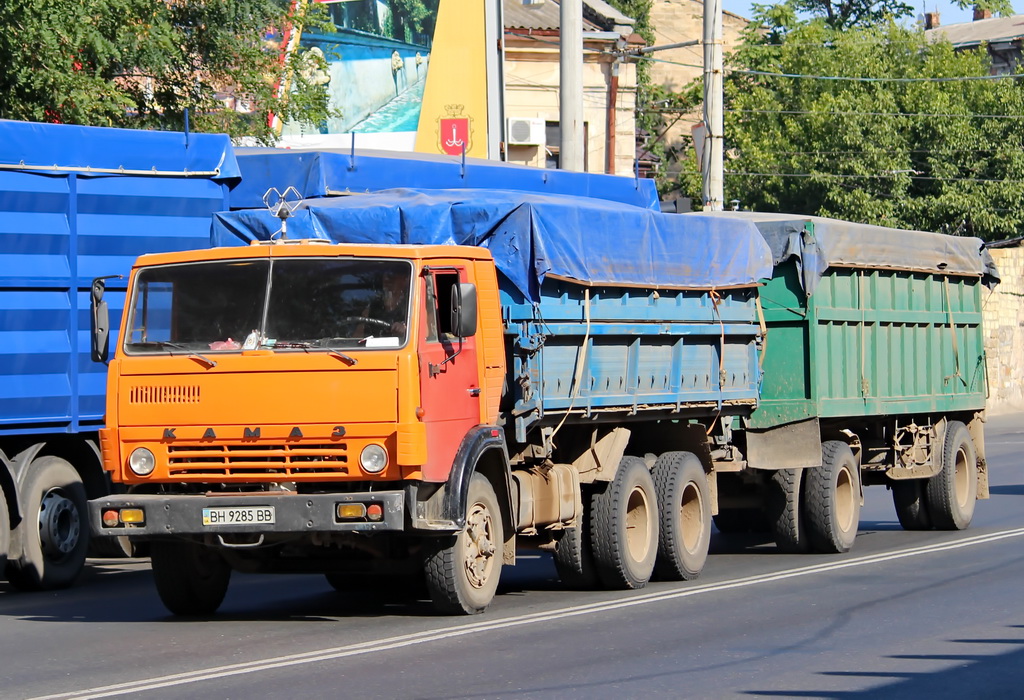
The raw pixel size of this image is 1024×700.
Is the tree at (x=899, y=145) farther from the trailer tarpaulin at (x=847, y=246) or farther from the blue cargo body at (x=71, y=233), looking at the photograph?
the blue cargo body at (x=71, y=233)

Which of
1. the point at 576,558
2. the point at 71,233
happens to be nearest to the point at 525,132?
the point at 71,233

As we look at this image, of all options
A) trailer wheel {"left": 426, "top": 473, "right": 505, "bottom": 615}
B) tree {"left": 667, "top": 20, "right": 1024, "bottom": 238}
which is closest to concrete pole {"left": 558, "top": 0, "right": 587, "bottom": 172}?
trailer wheel {"left": 426, "top": 473, "right": 505, "bottom": 615}

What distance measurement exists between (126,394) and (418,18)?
20166mm

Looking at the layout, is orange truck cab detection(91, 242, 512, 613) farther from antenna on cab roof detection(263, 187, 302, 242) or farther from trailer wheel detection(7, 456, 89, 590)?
trailer wheel detection(7, 456, 89, 590)

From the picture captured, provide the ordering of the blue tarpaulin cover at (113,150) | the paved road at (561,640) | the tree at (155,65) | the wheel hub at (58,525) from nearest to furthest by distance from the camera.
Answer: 1. the paved road at (561,640)
2. the blue tarpaulin cover at (113,150)
3. the wheel hub at (58,525)
4. the tree at (155,65)

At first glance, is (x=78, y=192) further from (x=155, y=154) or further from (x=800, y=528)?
(x=800, y=528)

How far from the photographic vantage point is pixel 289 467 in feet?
32.2

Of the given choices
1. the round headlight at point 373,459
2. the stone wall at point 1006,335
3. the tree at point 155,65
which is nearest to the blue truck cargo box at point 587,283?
the round headlight at point 373,459

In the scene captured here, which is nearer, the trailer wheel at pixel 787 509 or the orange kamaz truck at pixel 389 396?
the orange kamaz truck at pixel 389 396

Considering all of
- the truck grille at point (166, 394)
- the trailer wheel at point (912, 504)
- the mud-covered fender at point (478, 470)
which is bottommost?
the trailer wheel at point (912, 504)

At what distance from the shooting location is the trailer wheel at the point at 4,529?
12.1 m

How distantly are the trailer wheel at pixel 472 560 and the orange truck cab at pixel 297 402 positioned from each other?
38 mm

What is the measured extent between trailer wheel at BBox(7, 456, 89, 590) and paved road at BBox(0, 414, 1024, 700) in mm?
225

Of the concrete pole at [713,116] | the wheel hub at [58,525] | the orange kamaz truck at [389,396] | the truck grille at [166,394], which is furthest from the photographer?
the concrete pole at [713,116]
